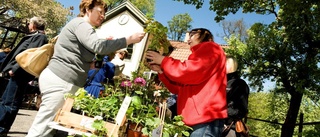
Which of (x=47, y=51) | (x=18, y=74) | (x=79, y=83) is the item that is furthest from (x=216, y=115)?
(x=18, y=74)

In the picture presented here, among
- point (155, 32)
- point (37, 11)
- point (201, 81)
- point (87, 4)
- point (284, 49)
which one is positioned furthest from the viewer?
point (37, 11)

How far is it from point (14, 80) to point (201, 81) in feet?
9.36

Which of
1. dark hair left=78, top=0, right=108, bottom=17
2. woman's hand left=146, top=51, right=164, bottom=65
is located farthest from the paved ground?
woman's hand left=146, top=51, right=164, bottom=65

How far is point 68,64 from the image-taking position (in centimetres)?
226

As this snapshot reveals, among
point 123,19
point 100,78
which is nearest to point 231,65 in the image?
point 100,78

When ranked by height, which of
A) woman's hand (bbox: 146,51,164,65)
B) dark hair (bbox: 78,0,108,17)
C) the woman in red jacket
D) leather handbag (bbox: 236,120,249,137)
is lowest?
leather handbag (bbox: 236,120,249,137)

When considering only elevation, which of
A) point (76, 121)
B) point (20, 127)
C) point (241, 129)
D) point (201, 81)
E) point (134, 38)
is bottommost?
point (20, 127)

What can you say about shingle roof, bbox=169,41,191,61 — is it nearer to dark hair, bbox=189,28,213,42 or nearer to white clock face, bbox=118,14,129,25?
white clock face, bbox=118,14,129,25

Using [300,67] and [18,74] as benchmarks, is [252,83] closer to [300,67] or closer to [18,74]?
[300,67]

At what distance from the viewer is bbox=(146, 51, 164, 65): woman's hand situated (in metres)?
2.11

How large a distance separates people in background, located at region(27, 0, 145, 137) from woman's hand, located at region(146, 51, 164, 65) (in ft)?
0.62

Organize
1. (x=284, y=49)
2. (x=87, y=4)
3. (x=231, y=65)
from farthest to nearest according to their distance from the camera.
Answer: (x=284, y=49), (x=231, y=65), (x=87, y=4)

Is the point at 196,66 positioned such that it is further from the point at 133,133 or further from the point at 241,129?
the point at 241,129

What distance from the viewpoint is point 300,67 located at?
1053 centimetres
